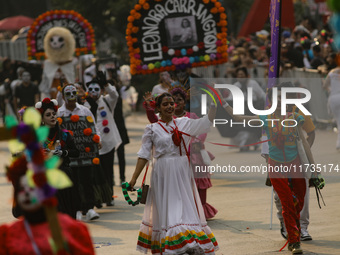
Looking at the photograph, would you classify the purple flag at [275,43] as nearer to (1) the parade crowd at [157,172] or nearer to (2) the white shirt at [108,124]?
(1) the parade crowd at [157,172]

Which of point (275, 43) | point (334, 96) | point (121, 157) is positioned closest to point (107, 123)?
point (121, 157)

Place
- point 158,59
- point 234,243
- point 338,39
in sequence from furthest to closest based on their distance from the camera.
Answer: point 158,59, point 234,243, point 338,39

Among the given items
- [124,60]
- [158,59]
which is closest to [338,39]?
[158,59]

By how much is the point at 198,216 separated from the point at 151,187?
0.54 m

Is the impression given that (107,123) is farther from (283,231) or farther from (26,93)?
(26,93)

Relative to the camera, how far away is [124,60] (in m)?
29.0

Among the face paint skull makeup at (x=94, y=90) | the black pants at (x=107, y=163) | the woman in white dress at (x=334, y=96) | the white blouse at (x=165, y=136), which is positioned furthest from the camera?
the woman in white dress at (x=334, y=96)

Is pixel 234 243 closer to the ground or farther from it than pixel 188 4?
closer to the ground

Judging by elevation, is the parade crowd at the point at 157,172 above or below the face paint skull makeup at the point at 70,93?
below

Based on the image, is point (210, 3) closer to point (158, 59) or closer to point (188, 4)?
point (188, 4)

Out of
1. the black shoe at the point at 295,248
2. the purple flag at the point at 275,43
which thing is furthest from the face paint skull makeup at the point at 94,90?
the black shoe at the point at 295,248

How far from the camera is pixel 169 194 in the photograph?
7973 mm

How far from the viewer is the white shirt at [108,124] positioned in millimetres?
11906

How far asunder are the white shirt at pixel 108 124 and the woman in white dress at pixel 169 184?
12.6ft
